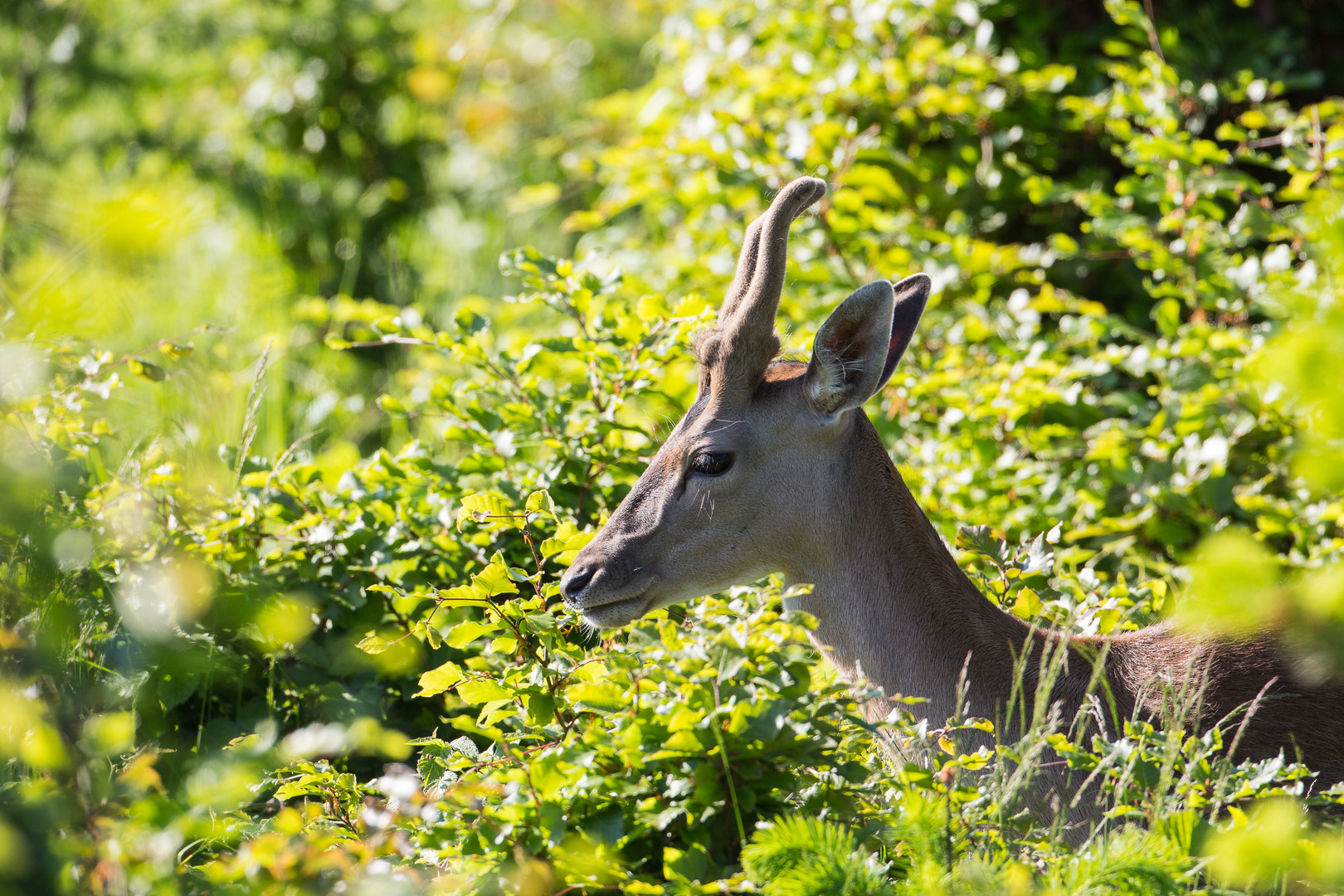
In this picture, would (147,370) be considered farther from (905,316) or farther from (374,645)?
(905,316)

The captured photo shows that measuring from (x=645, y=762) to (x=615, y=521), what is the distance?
0.85 metres

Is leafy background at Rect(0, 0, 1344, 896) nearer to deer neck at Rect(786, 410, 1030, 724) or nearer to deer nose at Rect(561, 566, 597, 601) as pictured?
deer nose at Rect(561, 566, 597, 601)

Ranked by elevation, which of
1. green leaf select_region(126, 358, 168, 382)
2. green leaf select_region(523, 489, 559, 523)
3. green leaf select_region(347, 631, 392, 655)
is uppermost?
green leaf select_region(126, 358, 168, 382)

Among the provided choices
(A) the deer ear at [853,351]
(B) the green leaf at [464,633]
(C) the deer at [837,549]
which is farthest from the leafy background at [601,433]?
(A) the deer ear at [853,351]

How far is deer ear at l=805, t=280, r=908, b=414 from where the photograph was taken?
2764 mm

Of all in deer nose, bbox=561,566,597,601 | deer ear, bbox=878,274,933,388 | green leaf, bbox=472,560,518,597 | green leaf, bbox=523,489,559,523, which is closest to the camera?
green leaf, bbox=472,560,518,597

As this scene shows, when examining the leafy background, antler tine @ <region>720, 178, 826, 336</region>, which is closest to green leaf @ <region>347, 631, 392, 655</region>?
the leafy background

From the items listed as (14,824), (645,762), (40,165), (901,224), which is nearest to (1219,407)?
(901,224)

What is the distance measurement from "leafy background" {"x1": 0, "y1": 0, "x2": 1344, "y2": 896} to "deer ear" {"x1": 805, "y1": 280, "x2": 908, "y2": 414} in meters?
0.50

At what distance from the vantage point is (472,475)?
353cm

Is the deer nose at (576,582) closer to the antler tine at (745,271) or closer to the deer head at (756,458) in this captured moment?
the deer head at (756,458)

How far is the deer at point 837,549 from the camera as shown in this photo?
265 cm

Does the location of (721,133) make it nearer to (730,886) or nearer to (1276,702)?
(1276,702)

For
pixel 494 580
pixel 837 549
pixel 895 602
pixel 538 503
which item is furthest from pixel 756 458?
pixel 494 580
